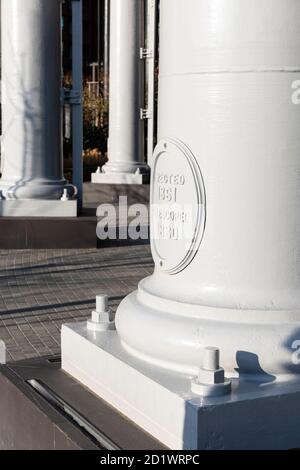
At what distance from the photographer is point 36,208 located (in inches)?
498

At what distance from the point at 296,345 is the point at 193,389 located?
0.58 meters

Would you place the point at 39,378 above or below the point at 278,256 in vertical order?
below

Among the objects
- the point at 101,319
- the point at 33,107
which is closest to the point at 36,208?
the point at 33,107

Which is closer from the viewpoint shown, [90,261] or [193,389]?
[193,389]

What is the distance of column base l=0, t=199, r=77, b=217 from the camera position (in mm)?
12625

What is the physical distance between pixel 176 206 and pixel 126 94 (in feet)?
52.9

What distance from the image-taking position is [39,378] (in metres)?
4.72

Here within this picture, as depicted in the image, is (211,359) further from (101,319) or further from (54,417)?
(101,319)

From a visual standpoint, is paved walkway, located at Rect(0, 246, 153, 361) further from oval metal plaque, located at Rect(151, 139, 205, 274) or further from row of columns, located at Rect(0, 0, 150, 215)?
oval metal plaque, located at Rect(151, 139, 205, 274)

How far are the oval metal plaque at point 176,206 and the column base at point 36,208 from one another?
834 cm

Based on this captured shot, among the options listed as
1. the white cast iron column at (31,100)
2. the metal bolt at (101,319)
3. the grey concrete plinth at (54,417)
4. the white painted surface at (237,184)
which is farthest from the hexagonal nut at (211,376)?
the white cast iron column at (31,100)

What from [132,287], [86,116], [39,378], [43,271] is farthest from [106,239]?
[86,116]

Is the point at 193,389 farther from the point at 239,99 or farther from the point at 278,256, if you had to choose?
the point at 239,99

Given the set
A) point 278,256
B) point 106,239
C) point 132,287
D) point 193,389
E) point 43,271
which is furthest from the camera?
point 106,239
